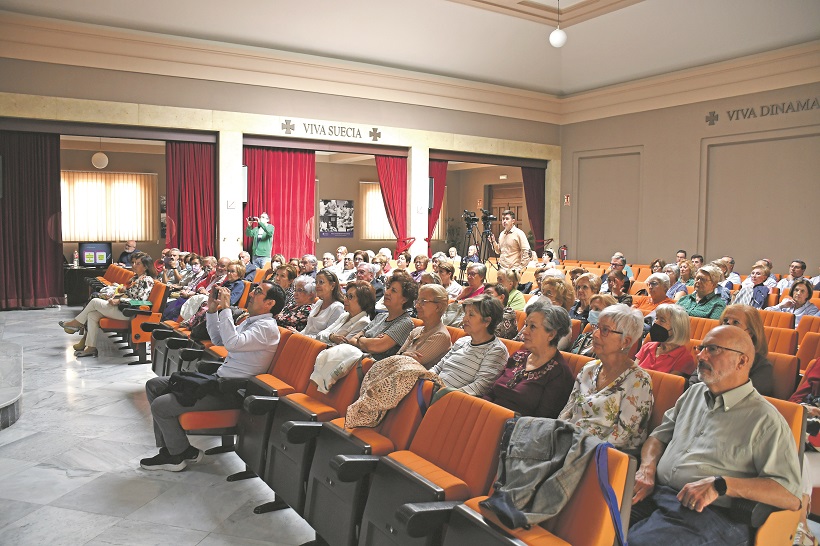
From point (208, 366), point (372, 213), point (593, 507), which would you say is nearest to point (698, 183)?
point (372, 213)

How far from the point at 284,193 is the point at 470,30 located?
176 inches

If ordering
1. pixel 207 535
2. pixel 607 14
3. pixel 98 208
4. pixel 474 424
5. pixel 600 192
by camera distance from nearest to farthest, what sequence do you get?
pixel 474 424 → pixel 207 535 → pixel 607 14 → pixel 600 192 → pixel 98 208

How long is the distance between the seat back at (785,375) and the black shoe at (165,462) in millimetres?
3441

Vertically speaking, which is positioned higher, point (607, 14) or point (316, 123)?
point (607, 14)

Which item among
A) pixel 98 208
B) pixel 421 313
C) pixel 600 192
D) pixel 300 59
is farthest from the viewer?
pixel 98 208

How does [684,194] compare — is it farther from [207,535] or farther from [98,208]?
[98,208]

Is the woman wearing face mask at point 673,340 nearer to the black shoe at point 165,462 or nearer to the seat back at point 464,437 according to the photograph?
the seat back at point 464,437

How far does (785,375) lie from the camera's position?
11.8ft

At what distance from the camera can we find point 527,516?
206 centimetres

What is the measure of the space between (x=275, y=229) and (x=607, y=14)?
22.8 feet

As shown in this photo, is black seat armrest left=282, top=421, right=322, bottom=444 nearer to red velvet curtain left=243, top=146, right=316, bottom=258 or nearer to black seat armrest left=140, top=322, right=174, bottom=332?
black seat armrest left=140, top=322, right=174, bottom=332

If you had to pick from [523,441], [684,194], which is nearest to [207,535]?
[523,441]

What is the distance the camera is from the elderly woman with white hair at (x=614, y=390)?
107 inches

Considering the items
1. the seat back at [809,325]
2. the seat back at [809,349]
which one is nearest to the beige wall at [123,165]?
the seat back at [809,325]
